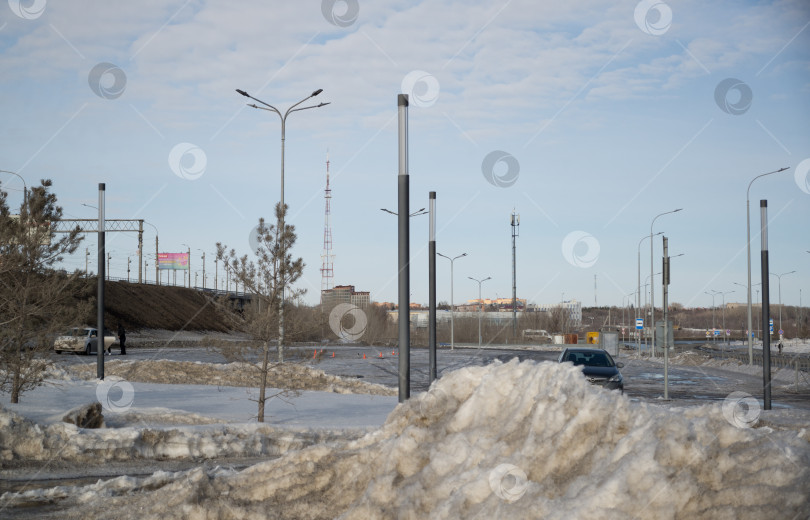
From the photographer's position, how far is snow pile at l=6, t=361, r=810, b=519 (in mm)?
4613

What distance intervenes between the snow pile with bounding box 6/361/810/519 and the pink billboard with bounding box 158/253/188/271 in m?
103

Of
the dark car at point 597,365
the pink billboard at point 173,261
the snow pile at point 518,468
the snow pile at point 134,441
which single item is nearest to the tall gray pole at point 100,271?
the snow pile at point 134,441

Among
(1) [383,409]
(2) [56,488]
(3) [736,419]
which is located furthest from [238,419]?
(3) [736,419]

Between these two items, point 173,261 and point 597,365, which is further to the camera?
point 173,261

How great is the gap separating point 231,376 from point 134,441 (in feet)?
44.3

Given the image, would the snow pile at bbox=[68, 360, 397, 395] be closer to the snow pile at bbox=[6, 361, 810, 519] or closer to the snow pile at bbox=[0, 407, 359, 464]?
the snow pile at bbox=[0, 407, 359, 464]

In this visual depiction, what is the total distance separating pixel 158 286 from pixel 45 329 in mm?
95277

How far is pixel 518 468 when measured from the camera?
17.4 feet

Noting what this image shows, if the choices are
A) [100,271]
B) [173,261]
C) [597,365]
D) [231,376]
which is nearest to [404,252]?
[597,365]

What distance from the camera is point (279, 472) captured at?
22.6ft

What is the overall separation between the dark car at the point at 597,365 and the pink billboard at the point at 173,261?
92596 mm

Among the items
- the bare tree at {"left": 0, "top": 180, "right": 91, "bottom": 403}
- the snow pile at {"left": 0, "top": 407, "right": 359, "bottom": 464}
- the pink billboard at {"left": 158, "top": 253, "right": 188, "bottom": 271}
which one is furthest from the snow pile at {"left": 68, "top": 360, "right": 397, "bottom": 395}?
the pink billboard at {"left": 158, "top": 253, "right": 188, "bottom": 271}

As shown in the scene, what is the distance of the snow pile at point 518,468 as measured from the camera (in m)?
4.61

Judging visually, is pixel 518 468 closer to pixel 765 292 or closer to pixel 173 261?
pixel 765 292
